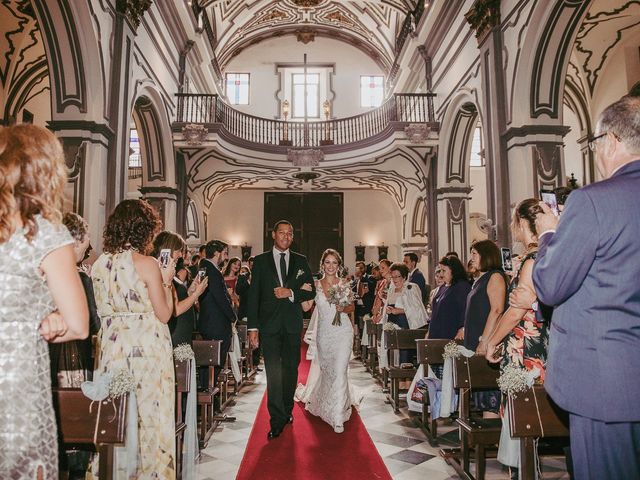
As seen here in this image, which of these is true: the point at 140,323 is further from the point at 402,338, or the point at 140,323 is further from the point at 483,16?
the point at 483,16

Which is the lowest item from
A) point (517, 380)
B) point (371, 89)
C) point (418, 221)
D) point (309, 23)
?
point (517, 380)

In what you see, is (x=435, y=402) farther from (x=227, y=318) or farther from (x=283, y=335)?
(x=227, y=318)

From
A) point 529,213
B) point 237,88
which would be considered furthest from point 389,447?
point 237,88

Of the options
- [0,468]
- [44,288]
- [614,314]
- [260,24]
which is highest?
[260,24]

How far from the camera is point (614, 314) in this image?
1.54m

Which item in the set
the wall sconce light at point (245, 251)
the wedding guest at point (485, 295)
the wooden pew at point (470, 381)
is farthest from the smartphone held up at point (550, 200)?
the wall sconce light at point (245, 251)

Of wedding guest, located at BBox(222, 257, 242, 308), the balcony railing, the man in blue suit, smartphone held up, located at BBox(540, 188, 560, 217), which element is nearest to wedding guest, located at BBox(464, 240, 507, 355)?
smartphone held up, located at BBox(540, 188, 560, 217)

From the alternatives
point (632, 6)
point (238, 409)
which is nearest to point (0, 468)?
point (238, 409)

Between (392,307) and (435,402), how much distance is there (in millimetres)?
2612

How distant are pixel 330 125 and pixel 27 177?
13965 millimetres

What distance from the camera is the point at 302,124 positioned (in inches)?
598

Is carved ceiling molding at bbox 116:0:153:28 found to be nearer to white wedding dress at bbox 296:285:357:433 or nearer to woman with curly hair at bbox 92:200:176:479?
white wedding dress at bbox 296:285:357:433

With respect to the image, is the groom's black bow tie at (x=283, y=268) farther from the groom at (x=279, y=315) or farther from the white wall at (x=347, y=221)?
the white wall at (x=347, y=221)

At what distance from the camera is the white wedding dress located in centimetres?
486
